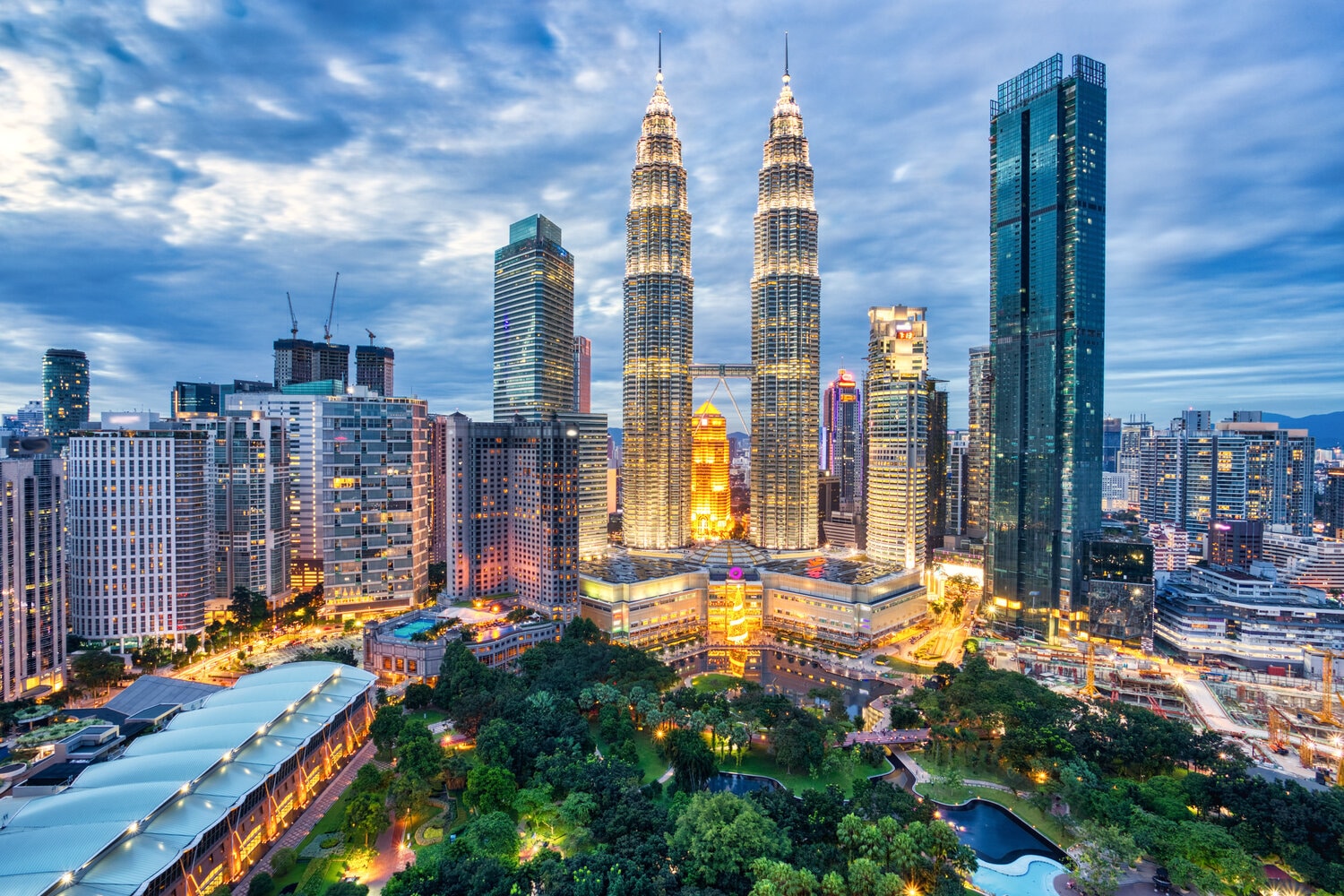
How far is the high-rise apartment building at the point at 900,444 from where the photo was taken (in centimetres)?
10869

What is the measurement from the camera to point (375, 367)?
181 meters

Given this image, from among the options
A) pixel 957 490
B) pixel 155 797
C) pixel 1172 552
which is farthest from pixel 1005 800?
pixel 957 490

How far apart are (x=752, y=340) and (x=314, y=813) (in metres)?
99.6

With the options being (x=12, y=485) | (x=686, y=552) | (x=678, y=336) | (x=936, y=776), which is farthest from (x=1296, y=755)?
(x=12, y=485)

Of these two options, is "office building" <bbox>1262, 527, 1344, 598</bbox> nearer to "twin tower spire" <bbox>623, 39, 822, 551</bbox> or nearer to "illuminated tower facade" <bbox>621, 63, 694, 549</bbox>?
"twin tower spire" <bbox>623, 39, 822, 551</bbox>

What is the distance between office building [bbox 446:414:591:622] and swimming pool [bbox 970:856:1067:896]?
57.2 m

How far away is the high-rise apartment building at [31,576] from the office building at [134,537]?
31.7 ft

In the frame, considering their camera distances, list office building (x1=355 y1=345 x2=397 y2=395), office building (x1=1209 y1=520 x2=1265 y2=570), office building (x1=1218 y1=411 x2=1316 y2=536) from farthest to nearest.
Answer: office building (x1=355 y1=345 x2=397 y2=395), office building (x1=1218 y1=411 x2=1316 y2=536), office building (x1=1209 y1=520 x2=1265 y2=570)

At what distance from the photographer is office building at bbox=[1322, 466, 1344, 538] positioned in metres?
126

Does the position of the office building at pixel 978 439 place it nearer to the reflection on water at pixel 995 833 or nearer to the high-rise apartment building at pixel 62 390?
the reflection on water at pixel 995 833

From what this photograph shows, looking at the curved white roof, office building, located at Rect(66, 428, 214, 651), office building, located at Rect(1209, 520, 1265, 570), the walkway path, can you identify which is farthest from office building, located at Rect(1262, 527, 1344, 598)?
office building, located at Rect(66, 428, 214, 651)

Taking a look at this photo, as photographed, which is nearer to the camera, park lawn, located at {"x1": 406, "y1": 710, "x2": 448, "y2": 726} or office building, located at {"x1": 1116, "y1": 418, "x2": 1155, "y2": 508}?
park lawn, located at {"x1": 406, "y1": 710, "x2": 448, "y2": 726}

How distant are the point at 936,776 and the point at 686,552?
64.8 meters

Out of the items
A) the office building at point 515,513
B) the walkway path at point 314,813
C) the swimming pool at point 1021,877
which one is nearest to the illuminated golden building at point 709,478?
the office building at point 515,513
